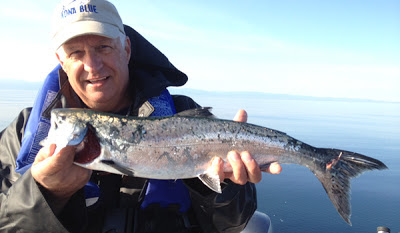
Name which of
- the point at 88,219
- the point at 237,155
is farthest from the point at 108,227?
the point at 237,155

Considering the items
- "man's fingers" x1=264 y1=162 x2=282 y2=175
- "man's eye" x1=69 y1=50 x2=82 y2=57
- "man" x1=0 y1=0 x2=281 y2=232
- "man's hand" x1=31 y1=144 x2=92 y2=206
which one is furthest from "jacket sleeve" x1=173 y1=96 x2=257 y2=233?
"man's eye" x1=69 y1=50 x2=82 y2=57

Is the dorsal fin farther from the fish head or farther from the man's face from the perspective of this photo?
the fish head

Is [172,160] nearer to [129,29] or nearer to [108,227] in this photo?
[108,227]

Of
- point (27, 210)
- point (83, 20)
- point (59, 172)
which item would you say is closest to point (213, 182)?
point (59, 172)

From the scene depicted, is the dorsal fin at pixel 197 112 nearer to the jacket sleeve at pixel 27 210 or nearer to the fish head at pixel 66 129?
the fish head at pixel 66 129

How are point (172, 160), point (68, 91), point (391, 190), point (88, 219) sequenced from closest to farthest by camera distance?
point (172, 160) < point (88, 219) < point (68, 91) < point (391, 190)

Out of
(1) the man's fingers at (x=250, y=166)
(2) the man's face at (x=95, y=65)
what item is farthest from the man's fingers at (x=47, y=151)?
(1) the man's fingers at (x=250, y=166)

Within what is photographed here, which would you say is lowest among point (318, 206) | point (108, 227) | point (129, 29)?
point (318, 206)
